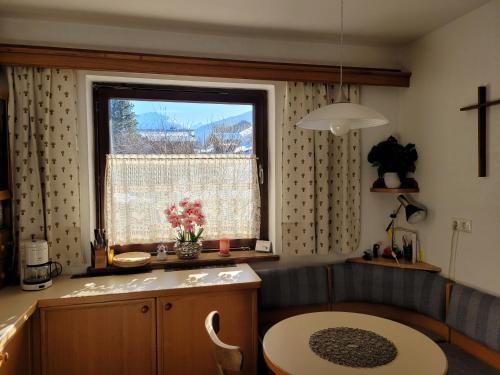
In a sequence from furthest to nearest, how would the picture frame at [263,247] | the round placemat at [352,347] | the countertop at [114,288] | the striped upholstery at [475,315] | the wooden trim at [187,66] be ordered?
→ 1. the picture frame at [263,247]
2. the wooden trim at [187,66]
3. the striped upholstery at [475,315]
4. the countertop at [114,288]
5. the round placemat at [352,347]

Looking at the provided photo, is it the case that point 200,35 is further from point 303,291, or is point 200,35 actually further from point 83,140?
point 303,291

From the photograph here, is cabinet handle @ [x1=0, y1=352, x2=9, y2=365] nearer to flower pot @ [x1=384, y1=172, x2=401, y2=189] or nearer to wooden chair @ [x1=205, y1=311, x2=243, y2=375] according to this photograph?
wooden chair @ [x1=205, y1=311, x2=243, y2=375]

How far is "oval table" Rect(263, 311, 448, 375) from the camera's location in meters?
1.39

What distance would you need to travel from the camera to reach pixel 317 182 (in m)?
2.72

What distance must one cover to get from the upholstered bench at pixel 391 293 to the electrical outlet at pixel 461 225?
0.35 m

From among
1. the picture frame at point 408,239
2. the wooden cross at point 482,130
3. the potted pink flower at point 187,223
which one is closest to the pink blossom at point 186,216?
the potted pink flower at point 187,223

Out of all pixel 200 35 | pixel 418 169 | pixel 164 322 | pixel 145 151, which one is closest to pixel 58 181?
pixel 145 151

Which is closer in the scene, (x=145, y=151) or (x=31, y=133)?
(x=31, y=133)

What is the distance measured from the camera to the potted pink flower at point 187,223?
256 cm

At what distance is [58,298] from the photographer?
1.95 meters

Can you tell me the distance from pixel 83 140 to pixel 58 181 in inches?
12.5

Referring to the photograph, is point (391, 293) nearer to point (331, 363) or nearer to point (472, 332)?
point (472, 332)

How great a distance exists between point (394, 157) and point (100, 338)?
2305 millimetres

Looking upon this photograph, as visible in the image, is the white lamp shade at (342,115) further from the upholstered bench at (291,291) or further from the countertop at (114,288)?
Answer: the upholstered bench at (291,291)
